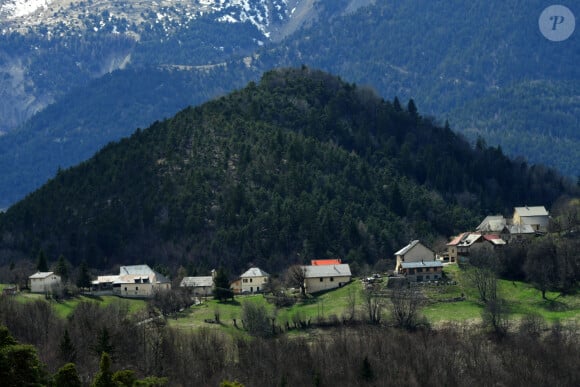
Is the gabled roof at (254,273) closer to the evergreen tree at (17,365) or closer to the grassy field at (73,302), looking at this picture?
the grassy field at (73,302)

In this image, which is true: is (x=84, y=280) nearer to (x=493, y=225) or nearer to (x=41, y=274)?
(x=41, y=274)

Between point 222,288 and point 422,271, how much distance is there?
1048 inches

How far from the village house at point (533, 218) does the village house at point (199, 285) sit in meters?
50.2

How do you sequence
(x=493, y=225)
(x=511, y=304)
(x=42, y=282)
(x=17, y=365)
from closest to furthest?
(x=17, y=365), (x=511, y=304), (x=42, y=282), (x=493, y=225)

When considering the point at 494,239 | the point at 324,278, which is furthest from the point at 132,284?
the point at 494,239

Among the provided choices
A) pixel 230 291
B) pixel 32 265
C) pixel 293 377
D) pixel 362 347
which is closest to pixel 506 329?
pixel 362 347

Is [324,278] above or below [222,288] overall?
above

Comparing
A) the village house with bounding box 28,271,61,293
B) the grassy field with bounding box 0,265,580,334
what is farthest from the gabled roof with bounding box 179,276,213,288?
the village house with bounding box 28,271,61,293

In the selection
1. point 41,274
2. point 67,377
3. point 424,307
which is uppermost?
point 41,274

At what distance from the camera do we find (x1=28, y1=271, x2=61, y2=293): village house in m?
162

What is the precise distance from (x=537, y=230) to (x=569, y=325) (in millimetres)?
47031

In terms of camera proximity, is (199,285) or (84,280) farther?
(199,285)

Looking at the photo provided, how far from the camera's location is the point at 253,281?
174m

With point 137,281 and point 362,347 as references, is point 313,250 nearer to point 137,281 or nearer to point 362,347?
point 137,281
